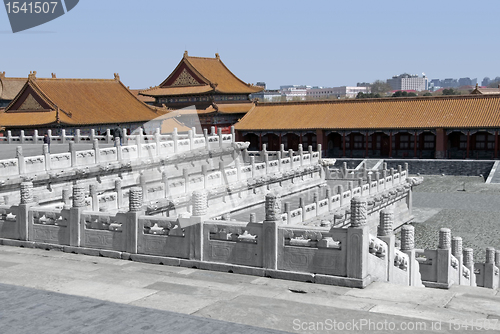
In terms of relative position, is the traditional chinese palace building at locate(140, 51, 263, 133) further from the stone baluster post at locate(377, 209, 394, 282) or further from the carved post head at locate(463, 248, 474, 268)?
the stone baluster post at locate(377, 209, 394, 282)

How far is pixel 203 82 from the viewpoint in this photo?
61.5m

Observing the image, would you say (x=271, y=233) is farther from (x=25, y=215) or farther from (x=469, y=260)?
(x=469, y=260)

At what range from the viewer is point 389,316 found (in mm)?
9195

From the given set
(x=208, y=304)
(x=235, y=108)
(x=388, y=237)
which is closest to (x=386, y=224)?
(x=388, y=237)

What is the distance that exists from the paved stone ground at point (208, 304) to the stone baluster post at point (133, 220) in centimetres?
74

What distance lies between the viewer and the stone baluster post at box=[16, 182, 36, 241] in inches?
565

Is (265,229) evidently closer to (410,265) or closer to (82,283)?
(82,283)

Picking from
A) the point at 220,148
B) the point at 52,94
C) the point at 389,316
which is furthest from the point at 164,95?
the point at 389,316

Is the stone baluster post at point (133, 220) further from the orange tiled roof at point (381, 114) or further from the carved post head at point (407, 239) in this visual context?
the orange tiled roof at point (381, 114)

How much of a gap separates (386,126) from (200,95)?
724 inches

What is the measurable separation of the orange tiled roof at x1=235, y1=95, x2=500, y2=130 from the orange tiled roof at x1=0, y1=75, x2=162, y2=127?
12.5 m

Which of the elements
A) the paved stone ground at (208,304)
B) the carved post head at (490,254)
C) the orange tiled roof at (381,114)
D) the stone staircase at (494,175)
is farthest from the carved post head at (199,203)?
the orange tiled roof at (381,114)

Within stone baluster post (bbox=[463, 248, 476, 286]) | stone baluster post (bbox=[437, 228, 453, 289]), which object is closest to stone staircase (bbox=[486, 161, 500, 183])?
stone baluster post (bbox=[463, 248, 476, 286])

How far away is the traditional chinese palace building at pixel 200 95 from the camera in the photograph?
60.6 metres
